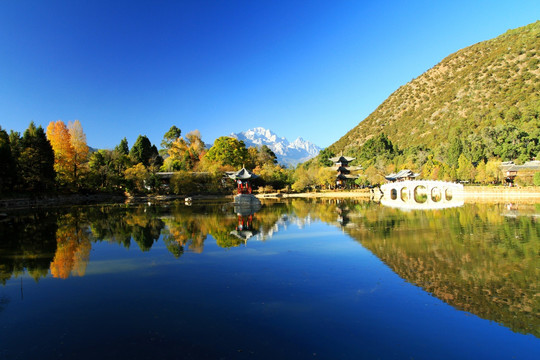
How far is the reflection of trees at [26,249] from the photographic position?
31.8 feet

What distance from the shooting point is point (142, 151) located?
60.3 meters

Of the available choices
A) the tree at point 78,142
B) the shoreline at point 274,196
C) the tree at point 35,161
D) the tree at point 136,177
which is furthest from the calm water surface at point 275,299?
the tree at point 136,177

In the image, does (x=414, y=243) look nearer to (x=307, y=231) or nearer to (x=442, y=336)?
(x=307, y=231)

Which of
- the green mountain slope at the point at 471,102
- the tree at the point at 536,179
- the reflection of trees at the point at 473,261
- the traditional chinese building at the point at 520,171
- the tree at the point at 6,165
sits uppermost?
the green mountain slope at the point at 471,102

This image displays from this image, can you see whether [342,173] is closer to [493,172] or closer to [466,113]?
[493,172]

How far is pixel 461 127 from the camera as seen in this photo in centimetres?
7894

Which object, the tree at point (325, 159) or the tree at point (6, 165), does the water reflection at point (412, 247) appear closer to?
the tree at point (6, 165)

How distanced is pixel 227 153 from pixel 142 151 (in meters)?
16.3

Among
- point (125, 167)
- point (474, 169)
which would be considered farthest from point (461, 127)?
point (125, 167)

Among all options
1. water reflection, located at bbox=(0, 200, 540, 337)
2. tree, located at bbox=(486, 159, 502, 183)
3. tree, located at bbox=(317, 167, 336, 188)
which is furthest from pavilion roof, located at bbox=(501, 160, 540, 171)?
water reflection, located at bbox=(0, 200, 540, 337)

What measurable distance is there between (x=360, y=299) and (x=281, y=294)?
1748 millimetres

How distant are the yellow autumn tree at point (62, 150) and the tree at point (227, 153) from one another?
73.2ft

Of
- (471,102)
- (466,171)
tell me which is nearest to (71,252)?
(466,171)

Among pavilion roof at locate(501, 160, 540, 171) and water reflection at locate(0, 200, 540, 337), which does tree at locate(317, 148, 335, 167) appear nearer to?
pavilion roof at locate(501, 160, 540, 171)
